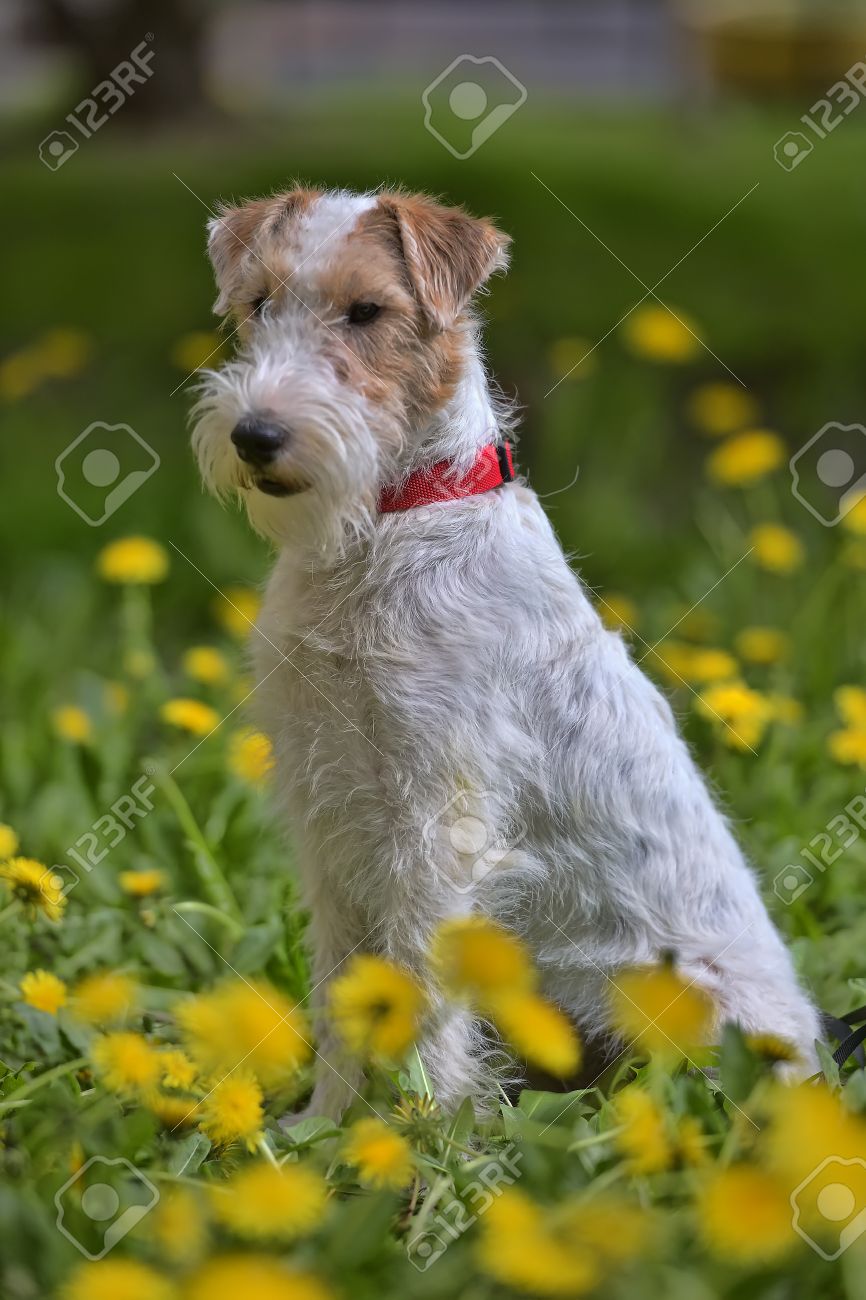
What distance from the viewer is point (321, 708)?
10.4 ft

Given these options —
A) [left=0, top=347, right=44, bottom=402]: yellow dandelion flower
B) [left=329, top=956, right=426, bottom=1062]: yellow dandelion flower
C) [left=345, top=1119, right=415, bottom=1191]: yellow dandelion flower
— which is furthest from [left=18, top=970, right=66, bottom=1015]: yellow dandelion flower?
[left=0, top=347, right=44, bottom=402]: yellow dandelion flower

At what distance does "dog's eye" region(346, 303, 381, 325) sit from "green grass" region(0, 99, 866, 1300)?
128 cm

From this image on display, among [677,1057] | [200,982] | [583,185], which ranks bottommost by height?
[200,982]

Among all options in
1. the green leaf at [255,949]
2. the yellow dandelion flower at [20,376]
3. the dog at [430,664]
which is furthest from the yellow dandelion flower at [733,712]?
the yellow dandelion flower at [20,376]

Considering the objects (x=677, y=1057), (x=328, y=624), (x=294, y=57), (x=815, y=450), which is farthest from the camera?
(x=294, y=57)

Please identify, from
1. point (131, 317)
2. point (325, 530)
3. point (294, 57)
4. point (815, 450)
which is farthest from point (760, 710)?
point (294, 57)

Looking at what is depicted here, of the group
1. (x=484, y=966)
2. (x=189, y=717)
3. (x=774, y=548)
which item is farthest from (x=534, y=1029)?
(x=774, y=548)

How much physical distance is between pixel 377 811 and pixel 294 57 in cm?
2076

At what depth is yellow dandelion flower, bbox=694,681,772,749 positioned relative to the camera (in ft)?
13.4

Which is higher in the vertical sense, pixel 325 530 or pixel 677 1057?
pixel 325 530

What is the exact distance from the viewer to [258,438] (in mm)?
2844

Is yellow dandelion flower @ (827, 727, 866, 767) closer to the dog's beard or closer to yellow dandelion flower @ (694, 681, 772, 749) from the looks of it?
yellow dandelion flower @ (694, 681, 772, 749)

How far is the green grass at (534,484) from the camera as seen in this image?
2.68 m

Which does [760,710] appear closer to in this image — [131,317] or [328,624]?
[328,624]
